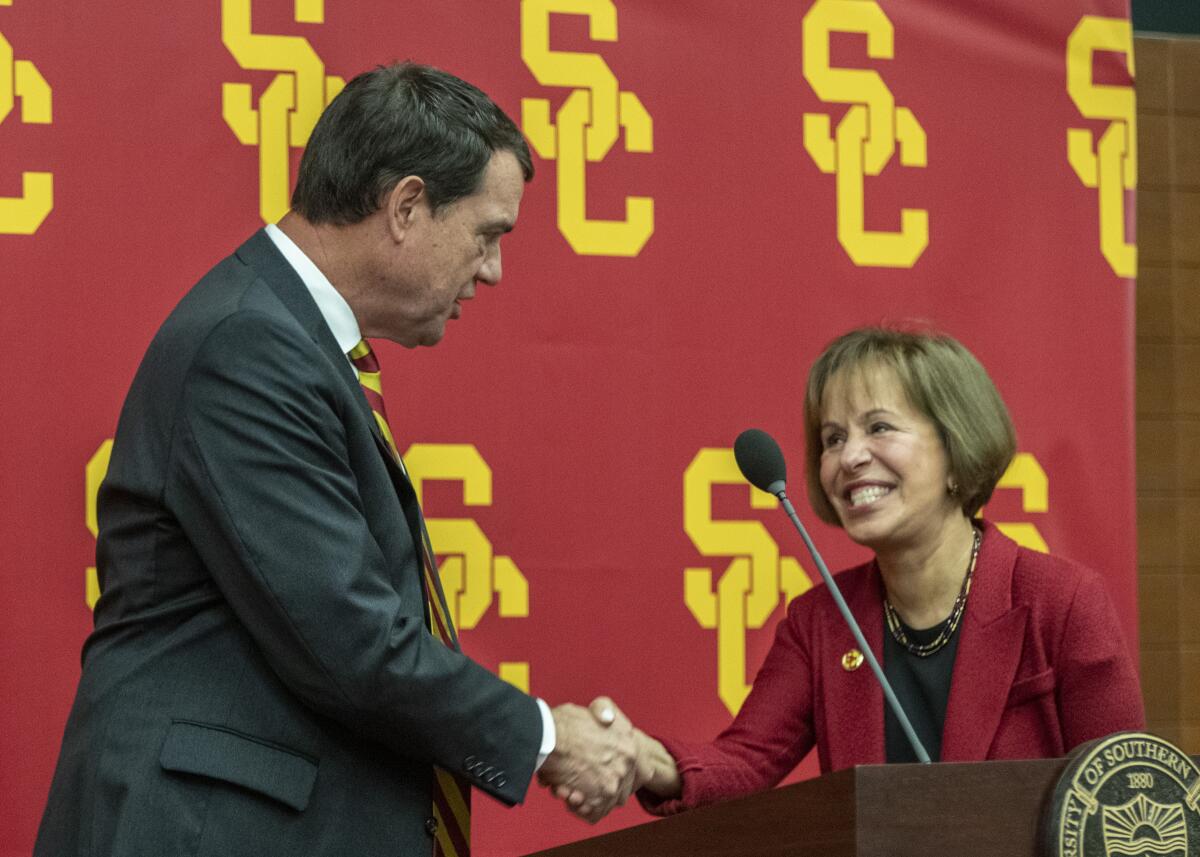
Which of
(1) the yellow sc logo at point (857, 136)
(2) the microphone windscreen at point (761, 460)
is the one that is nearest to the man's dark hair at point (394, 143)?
(2) the microphone windscreen at point (761, 460)

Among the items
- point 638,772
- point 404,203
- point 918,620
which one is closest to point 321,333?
point 404,203

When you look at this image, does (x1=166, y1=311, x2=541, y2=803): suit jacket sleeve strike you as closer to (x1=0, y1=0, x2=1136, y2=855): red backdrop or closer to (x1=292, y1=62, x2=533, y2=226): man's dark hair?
(x1=292, y1=62, x2=533, y2=226): man's dark hair

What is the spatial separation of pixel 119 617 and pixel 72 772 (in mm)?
179

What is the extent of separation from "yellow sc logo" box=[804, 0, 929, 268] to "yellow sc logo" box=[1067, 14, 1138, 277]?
36cm

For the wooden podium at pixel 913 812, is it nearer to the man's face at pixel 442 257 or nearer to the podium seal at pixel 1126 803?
the podium seal at pixel 1126 803

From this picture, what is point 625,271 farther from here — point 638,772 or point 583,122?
point 638,772

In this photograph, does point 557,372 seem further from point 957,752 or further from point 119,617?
point 119,617

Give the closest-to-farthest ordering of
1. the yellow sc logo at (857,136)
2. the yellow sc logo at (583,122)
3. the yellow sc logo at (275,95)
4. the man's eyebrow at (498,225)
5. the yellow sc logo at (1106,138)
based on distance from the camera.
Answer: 1. the man's eyebrow at (498,225)
2. the yellow sc logo at (275,95)
3. the yellow sc logo at (583,122)
4. the yellow sc logo at (857,136)
5. the yellow sc logo at (1106,138)

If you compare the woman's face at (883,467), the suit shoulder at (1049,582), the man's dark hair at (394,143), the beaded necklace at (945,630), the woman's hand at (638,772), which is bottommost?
the woman's hand at (638,772)

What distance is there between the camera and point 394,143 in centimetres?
212

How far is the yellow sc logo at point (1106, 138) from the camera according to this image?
11.1 ft

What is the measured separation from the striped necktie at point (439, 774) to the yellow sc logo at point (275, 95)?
98 cm

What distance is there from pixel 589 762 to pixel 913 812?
683 mm

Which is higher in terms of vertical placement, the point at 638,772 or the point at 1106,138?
the point at 1106,138
